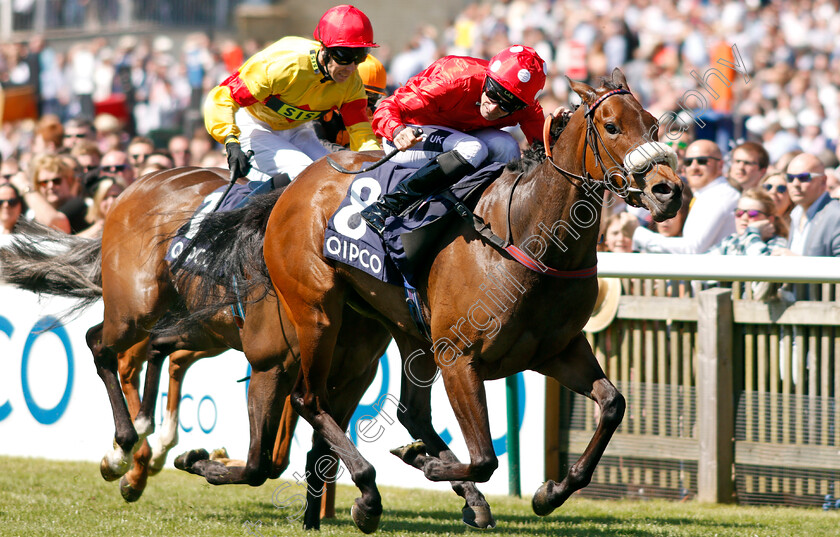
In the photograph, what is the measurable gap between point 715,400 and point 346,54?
2.55 m

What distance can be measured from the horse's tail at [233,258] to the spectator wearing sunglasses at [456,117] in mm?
892

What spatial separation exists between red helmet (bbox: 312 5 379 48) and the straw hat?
77.4 inches

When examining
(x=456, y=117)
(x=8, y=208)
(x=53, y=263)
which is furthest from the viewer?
(x=8, y=208)

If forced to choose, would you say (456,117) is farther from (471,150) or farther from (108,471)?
(108,471)

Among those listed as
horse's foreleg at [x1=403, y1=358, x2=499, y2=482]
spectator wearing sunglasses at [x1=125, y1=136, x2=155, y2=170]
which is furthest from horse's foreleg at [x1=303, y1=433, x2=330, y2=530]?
spectator wearing sunglasses at [x1=125, y1=136, x2=155, y2=170]

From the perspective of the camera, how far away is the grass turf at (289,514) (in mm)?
4922

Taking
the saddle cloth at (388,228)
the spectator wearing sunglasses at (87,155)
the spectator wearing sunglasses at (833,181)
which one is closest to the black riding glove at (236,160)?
the saddle cloth at (388,228)

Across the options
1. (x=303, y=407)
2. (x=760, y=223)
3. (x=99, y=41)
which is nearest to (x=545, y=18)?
(x=99, y=41)

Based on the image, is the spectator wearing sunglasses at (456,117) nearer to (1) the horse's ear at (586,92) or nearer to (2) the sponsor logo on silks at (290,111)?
(1) the horse's ear at (586,92)

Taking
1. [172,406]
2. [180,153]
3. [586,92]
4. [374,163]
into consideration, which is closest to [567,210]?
[586,92]

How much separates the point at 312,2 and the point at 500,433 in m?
15.6

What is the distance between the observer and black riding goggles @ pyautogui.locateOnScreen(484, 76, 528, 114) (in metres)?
4.23

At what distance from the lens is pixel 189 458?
5.35m

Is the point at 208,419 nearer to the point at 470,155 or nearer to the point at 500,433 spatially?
the point at 500,433
